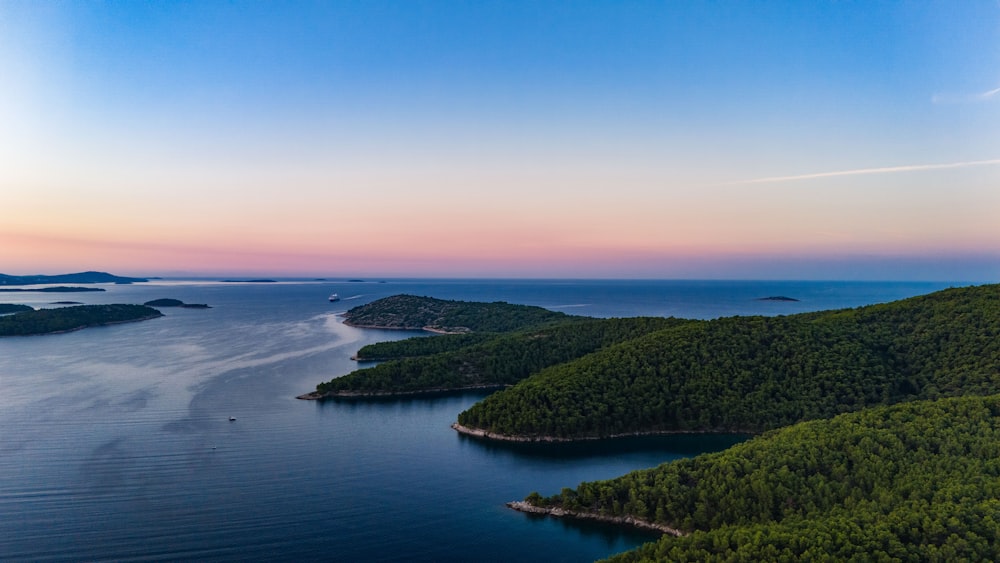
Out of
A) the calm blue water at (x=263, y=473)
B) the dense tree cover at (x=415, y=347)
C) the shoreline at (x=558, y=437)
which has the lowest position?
the calm blue water at (x=263, y=473)

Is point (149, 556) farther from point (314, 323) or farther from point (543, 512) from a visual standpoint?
point (314, 323)

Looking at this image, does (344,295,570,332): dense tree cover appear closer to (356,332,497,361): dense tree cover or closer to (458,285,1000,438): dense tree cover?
(356,332,497,361): dense tree cover

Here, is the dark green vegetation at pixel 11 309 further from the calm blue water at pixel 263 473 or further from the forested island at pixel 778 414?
the forested island at pixel 778 414

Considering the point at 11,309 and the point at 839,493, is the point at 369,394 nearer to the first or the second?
the point at 839,493

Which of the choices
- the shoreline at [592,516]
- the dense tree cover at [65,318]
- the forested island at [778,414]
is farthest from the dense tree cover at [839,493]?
the dense tree cover at [65,318]

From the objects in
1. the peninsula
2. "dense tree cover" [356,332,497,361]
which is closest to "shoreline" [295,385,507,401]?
the peninsula

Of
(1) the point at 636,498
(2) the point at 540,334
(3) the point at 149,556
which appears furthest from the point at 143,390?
(1) the point at 636,498
